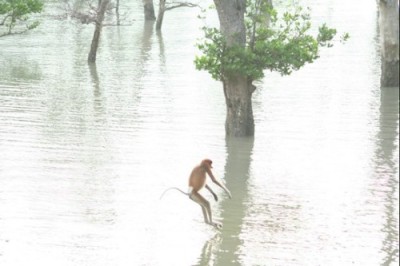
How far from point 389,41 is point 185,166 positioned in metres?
10.4

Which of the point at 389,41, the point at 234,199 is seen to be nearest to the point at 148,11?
the point at 389,41

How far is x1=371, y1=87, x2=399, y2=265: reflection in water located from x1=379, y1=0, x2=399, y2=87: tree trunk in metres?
0.39

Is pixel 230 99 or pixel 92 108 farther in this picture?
pixel 92 108

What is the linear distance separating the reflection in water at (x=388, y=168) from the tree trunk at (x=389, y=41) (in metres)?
0.39

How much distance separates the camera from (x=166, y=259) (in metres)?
15.5

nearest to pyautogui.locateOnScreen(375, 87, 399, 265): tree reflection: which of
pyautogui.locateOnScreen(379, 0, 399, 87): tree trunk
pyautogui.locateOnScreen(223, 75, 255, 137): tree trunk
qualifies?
pyautogui.locateOnScreen(379, 0, 399, 87): tree trunk

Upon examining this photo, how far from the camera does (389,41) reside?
98.3 feet

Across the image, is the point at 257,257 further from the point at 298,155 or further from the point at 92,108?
the point at 92,108

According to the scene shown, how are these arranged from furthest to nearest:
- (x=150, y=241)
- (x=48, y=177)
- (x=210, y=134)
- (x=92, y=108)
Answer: (x=92, y=108), (x=210, y=134), (x=48, y=177), (x=150, y=241)

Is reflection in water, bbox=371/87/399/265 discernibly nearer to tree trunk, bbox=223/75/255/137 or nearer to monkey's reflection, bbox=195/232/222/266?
monkey's reflection, bbox=195/232/222/266

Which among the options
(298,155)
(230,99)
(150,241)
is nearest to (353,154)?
(298,155)

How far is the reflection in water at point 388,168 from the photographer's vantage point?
634 inches

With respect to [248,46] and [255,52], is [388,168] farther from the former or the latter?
[248,46]

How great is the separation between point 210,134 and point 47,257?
10356 mm
